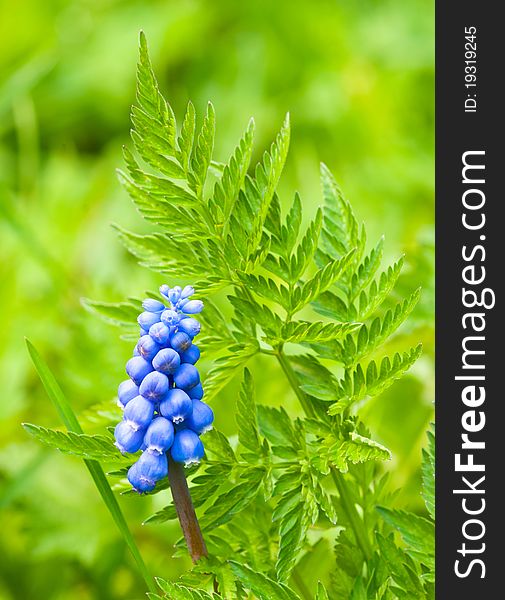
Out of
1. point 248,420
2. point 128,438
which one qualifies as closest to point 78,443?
point 128,438

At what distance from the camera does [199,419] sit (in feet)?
Result: 4.72

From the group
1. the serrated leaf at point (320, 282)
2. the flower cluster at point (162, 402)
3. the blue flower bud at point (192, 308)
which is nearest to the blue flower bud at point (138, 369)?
the flower cluster at point (162, 402)

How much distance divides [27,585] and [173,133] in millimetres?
1691

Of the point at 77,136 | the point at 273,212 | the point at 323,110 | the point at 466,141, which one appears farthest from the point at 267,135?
the point at 273,212

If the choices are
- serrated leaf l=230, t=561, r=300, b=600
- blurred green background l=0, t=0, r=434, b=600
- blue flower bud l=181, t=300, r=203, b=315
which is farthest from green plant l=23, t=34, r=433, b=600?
blurred green background l=0, t=0, r=434, b=600

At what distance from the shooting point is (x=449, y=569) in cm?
167

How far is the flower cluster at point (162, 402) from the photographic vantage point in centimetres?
140

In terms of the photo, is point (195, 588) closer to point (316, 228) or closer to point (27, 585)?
point (316, 228)

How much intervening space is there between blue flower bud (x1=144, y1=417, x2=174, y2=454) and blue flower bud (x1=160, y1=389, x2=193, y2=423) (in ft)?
0.05

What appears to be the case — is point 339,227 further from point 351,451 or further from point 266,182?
point 351,451

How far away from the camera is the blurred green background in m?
2.63

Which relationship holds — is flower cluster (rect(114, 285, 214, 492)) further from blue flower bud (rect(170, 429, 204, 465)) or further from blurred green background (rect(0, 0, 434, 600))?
blurred green background (rect(0, 0, 434, 600))

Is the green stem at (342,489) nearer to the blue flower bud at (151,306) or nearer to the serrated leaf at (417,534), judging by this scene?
the serrated leaf at (417,534)

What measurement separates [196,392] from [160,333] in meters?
0.13
